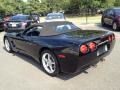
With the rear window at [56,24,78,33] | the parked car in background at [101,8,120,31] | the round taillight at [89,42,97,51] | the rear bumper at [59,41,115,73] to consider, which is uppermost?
the rear window at [56,24,78,33]

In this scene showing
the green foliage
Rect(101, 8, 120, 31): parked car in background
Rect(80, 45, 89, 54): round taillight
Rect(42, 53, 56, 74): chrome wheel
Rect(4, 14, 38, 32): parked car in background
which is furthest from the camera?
the green foliage

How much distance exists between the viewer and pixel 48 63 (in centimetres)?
561

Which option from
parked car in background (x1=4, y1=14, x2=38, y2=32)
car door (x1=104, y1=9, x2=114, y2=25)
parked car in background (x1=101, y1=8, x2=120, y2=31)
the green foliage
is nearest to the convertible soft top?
parked car in background (x1=4, y1=14, x2=38, y2=32)

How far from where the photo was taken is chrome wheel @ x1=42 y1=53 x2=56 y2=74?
214 inches

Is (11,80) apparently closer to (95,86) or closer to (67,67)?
(67,67)

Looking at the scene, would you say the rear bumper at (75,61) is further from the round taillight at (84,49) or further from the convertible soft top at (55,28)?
the convertible soft top at (55,28)

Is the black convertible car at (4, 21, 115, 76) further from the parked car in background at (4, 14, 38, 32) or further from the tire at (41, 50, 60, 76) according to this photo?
the parked car in background at (4, 14, 38, 32)

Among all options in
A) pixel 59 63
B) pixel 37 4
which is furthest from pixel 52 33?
pixel 37 4

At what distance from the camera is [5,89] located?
15.9ft

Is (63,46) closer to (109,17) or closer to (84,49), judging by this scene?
(84,49)

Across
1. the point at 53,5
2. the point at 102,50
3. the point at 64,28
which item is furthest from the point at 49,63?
the point at 53,5

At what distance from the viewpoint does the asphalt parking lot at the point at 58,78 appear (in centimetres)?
481

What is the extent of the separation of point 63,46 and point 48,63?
91cm

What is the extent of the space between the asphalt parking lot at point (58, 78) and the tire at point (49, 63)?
0.14 meters
